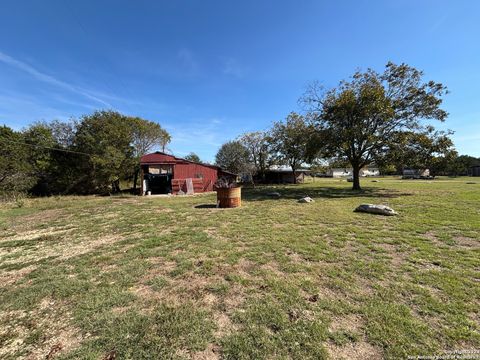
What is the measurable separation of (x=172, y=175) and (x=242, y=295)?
748 inches

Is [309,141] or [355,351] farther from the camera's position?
[309,141]

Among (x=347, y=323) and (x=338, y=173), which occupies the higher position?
(x=338, y=173)

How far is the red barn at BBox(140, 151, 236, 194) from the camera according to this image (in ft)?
66.2

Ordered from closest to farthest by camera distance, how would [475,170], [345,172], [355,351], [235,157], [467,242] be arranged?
[355,351]
[467,242]
[235,157]
[475,170]
[345,172]

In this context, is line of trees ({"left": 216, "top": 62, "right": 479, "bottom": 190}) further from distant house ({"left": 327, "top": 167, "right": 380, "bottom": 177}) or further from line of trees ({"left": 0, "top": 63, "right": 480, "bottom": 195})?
distant house ({"left": 327, "top": 167, "right": 380, "bottom": 177})

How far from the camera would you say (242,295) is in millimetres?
3094

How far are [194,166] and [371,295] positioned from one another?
20.0m

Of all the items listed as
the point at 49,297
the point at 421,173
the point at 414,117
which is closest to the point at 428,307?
the point at 49,297

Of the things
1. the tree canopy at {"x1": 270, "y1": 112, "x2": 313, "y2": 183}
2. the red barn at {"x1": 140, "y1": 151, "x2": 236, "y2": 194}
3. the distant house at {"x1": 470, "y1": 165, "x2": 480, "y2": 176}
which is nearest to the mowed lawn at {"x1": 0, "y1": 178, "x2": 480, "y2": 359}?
the red barn at {"x1": 140, "y1": 151, "x2": 236, "y2": 194}

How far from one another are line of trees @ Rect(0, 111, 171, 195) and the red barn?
12.3 ft

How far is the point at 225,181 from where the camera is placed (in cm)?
1149

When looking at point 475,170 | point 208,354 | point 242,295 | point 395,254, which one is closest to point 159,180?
point 242,295

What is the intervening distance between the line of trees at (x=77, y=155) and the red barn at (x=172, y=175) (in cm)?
376

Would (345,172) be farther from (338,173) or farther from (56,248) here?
(56,248)
